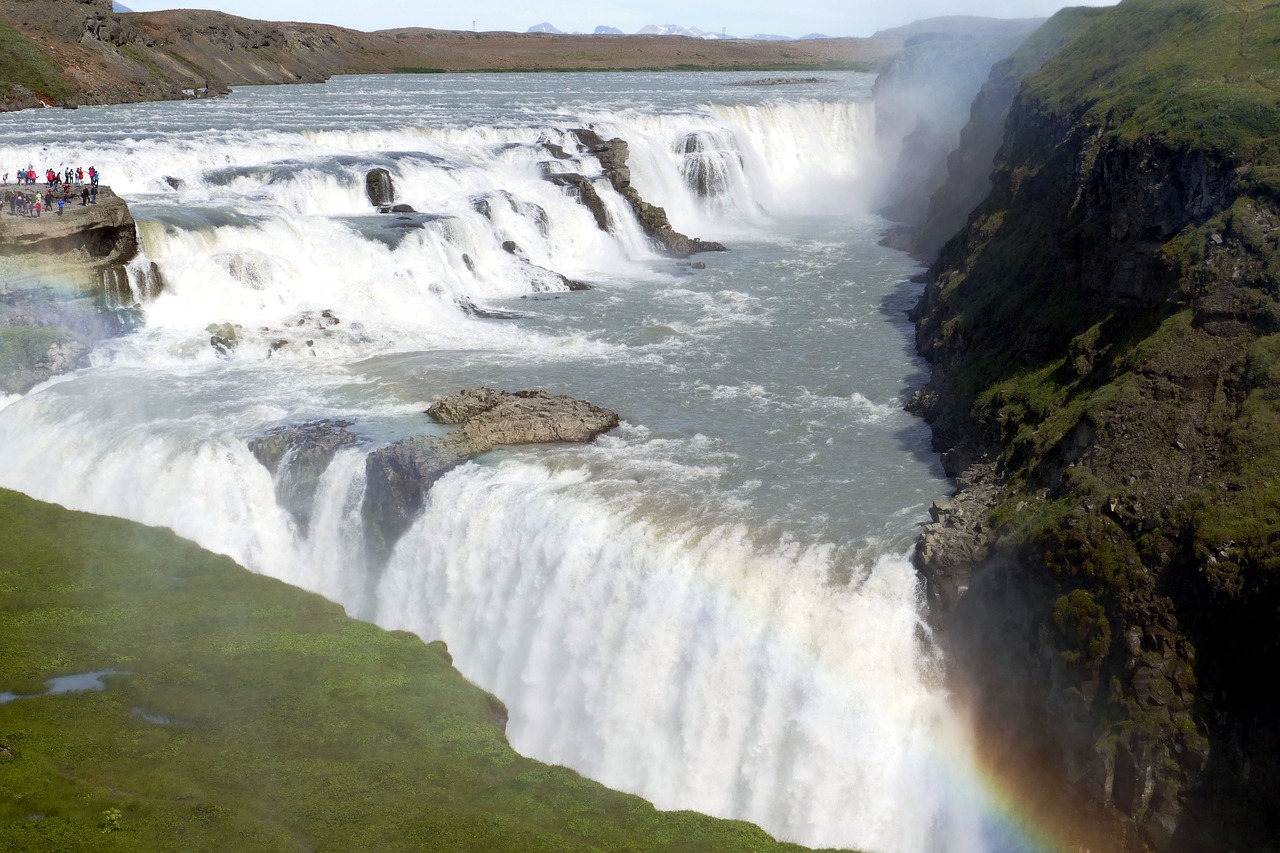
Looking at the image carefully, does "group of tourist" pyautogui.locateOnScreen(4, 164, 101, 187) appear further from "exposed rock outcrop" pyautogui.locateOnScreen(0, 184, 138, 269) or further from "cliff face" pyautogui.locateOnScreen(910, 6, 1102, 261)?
"cliff face" pyautogui.locateOnScreen(910, 6, 1102, 261)

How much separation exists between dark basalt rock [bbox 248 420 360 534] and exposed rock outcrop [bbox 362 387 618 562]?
4.26 ft

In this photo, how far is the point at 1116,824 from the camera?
1516cm

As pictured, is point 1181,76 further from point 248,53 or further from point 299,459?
point 248,53

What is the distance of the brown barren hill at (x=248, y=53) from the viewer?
238 ft

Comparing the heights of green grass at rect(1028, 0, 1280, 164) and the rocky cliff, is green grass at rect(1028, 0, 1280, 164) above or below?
above

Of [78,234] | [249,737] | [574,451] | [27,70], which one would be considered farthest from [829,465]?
[27,70]

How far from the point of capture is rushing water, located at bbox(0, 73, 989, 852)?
17.8m

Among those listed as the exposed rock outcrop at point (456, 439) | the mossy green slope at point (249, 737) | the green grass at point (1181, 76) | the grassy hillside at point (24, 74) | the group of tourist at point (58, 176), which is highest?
the grassy hillside at point (24, 74)

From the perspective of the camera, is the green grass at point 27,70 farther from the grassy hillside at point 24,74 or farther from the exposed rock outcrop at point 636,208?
the exposed rock outcrop at point 636,208

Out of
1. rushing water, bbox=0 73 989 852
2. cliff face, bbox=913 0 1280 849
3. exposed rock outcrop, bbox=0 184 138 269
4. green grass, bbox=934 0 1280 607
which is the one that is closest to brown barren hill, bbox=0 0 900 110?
rushing water, bbox=0 73 989 852

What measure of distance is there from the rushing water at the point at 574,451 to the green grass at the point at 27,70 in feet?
75.9

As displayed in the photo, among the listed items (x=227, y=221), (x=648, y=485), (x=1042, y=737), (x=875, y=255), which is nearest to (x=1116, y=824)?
(x=1042, y=737)

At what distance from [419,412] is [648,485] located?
6.72 metres

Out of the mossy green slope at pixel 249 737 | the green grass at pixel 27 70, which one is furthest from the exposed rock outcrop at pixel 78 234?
the green grass at pixel 27 70
